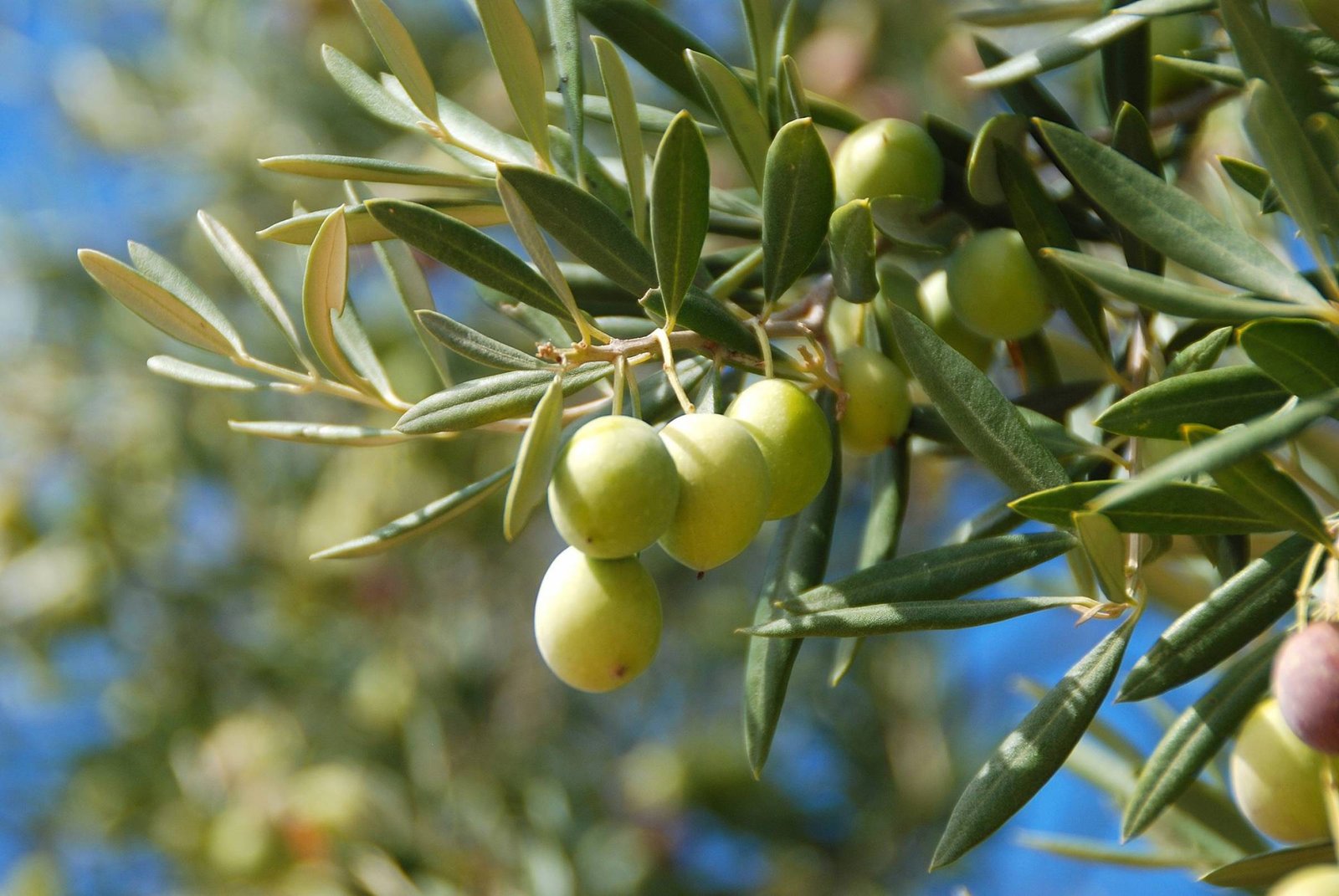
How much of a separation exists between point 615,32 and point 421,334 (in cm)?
26

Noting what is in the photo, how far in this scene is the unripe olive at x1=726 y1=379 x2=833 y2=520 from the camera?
690 mm

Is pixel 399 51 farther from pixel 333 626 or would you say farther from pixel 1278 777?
pixel 333 626

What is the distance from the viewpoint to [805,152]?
2.25 ft

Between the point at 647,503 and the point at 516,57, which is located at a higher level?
the point at 516,57

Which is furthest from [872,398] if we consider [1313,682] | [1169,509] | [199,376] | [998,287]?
[199,376]

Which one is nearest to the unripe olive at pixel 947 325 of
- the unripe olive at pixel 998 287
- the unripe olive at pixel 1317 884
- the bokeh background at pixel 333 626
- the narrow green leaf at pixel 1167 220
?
the unripe olive at pixel 998 287

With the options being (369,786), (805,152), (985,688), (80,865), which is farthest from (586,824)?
(805,152)

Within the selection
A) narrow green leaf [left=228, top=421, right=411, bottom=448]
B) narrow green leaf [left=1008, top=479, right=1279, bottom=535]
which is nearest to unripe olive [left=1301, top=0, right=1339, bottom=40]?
narrow green leaf [left=1008, top=479, right=1279, bottom=535]

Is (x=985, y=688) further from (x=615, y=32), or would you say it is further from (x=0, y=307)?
(x=0, y=307)

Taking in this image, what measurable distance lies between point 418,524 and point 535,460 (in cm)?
23

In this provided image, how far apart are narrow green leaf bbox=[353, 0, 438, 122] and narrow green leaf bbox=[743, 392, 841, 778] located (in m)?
0.34

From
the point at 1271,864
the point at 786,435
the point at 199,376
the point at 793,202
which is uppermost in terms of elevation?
the point at 793,202

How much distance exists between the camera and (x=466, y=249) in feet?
2.33

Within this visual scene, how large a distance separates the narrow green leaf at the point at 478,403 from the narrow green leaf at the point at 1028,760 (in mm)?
335
